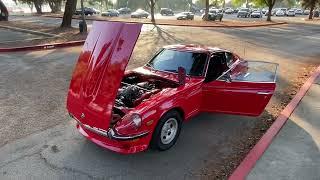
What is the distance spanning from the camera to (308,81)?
10.2m

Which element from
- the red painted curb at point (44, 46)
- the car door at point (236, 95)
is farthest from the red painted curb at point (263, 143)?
the red painted curb at point (44, 46)

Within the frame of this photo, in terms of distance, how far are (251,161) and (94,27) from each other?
336 centimetres

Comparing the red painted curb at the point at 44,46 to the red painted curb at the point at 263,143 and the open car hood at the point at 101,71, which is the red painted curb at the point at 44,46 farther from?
the red painted curb at the point at 263,143

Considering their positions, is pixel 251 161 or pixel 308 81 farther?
pixel 308 81

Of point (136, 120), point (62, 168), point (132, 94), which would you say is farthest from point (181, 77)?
point (62, 168)

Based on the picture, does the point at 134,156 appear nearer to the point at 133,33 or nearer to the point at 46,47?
the point at 133,33

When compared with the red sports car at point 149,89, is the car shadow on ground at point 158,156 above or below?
below

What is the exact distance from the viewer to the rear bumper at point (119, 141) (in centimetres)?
506

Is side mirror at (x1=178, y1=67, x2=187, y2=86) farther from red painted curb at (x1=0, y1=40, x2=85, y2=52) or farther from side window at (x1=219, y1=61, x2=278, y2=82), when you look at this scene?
red painted curb at (x1=0, y1=40, x2=85, y2=52)

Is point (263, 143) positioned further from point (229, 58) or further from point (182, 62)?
point (229, 58)

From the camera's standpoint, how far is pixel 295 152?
576 centimetres

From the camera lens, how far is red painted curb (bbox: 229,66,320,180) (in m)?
5.07

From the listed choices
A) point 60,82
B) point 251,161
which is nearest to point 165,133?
point 251,161

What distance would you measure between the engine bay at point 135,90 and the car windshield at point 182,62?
16.2 inches
